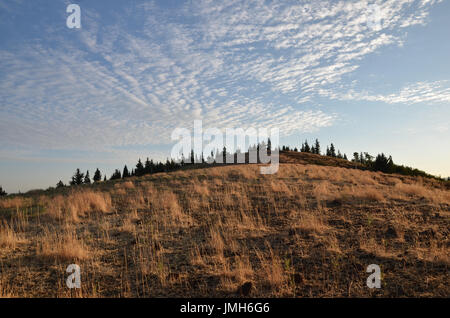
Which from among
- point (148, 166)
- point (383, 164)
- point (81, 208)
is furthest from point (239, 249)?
point (148, 166)

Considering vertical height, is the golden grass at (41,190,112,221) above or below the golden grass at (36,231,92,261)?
above

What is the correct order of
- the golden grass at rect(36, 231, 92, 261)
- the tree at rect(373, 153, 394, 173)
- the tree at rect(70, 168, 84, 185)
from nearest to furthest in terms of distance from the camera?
the golden grass at rect(36, 231, 92, 261)
the tree at rect(373, 153, 394, 173)
the tree at rect(70, 168, 84, 185)

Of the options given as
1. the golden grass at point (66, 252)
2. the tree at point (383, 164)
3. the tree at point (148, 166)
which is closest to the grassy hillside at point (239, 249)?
the golden grass at point (66, 252)

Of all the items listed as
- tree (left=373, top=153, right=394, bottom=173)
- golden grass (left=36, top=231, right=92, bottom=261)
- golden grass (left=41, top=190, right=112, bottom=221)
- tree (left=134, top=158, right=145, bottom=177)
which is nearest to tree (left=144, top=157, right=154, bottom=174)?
tree (left=134, top=158, right=145, bottom=177)

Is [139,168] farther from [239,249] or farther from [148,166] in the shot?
[239,249]

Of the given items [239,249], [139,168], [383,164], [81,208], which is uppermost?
[139,168]

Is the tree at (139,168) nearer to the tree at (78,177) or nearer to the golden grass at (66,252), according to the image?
the tree at (78,177)

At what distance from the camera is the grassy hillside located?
13.4ft

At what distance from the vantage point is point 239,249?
18.7 feet

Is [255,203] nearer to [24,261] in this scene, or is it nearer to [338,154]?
[24,261]

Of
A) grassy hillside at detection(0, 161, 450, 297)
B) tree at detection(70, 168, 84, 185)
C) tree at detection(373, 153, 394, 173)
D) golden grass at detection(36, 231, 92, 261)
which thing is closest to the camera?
grassy hillside at detection(0, 161, 450, 297)

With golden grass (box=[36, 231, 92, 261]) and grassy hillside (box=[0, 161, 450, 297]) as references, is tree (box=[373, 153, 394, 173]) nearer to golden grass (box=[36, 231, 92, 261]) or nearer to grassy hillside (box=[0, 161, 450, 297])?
grassy hillside (box=[0, 161, 450, 297])
